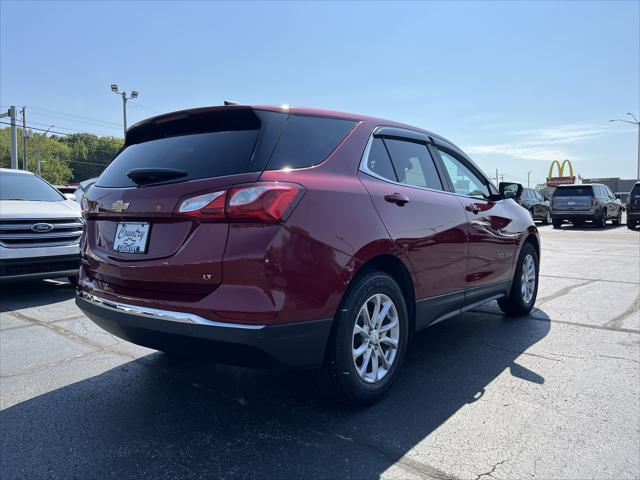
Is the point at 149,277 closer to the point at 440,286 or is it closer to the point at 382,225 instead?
the point at 382,225

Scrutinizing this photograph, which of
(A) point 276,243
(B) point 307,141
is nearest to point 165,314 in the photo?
(A) point 276,243

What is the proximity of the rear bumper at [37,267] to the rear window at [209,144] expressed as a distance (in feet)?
A: 11.6

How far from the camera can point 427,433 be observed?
2.71 m

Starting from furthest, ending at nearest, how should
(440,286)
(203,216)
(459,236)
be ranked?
(459,236) < (440,286) < (203,216)

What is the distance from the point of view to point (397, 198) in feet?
10.6

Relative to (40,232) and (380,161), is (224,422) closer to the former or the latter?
(380,161)

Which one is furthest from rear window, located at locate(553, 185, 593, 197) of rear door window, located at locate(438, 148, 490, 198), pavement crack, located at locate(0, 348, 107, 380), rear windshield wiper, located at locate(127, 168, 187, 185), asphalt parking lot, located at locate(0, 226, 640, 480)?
rear windshield wiper, located at locate(127, 168, 187, 185)

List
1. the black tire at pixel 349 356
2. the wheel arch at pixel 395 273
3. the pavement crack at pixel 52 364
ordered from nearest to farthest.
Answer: the black tire at pixel 349 356, the wheel arch at pixel 395 273, the pavement crack at pixel 52 364

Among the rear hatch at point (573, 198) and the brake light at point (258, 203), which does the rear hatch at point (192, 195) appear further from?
the rear hatch at point (573, 198)

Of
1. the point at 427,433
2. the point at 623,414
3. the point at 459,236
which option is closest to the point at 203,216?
the point at 427,433

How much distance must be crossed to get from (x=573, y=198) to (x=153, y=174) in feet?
70.1

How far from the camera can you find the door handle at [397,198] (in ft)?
10.3

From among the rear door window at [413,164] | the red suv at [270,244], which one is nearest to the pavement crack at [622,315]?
the red suv at [270,244]

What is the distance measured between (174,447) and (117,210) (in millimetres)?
1358
